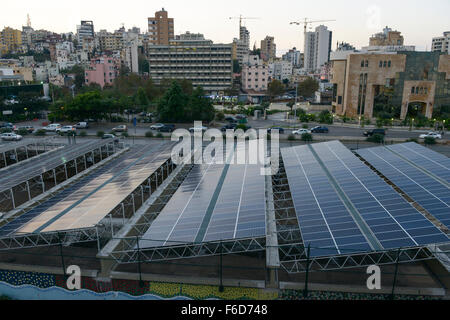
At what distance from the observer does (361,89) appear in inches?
2500

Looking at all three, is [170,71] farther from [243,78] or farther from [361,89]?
[361,89]

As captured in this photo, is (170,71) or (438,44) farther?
(438,44)

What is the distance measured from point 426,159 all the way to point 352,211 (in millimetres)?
12269

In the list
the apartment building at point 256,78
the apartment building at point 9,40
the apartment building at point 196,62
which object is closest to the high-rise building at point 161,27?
the apartment building at point 196,62

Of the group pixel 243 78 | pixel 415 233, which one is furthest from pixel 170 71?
pixel 415 233

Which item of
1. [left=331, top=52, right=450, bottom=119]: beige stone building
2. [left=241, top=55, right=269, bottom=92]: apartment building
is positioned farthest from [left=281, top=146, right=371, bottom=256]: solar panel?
[left=241, top=55, right=269, bottom=92]: apartment building

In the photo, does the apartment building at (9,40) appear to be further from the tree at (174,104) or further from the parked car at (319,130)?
the parked car at (319,130)

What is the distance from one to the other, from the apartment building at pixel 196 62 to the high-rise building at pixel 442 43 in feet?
369

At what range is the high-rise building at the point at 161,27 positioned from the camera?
439ft

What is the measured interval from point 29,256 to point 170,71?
326 ft

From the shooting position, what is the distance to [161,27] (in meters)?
134

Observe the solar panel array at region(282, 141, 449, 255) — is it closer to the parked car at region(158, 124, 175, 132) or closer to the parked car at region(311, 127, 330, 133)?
the parked car at region(311, 127, 330, 133)

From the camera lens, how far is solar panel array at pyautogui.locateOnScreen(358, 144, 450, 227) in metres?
16.1

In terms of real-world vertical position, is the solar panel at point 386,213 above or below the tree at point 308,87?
below
